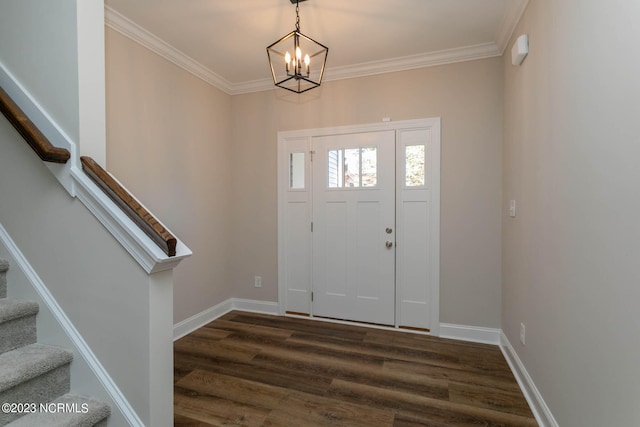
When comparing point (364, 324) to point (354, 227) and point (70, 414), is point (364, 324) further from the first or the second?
point (70, 414)

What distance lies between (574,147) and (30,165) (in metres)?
2.69

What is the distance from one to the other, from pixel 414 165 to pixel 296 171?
4.36 feet

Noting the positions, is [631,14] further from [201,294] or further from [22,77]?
[201,294]

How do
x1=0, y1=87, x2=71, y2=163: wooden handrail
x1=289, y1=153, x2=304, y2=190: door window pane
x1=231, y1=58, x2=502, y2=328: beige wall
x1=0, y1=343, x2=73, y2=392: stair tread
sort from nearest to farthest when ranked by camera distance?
x1=0, y1=343, x2=73, y2=392: stair tread
x1=0, y1=87, x2=71, y2=163: wooden handrail
x1=231, y1=58, x2=502, y2=328: beige wall
x1=289, y1=153, x2=304, y2=190: door window pane

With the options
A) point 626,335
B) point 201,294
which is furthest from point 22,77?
point 626,335

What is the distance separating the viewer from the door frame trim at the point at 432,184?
3123mm

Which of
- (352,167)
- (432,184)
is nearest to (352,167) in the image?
(352,167)

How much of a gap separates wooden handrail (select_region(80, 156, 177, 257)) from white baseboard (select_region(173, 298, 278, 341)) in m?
2.10

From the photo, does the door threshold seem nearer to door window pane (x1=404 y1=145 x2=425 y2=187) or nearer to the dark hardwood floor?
the dark hardwood floor

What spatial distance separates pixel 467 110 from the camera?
3029 mm

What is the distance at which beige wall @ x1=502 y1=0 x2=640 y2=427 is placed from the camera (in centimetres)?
110

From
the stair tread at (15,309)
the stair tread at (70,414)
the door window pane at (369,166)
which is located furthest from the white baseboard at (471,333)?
the stair tread at (15,309)

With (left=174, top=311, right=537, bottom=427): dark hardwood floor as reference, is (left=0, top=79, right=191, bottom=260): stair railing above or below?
above

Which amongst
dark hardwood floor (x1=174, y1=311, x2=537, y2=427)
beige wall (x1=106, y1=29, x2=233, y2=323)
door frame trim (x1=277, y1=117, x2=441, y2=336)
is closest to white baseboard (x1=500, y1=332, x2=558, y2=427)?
dark hardwood floor (x1=174, y1=311, x2=537, y2=427)
